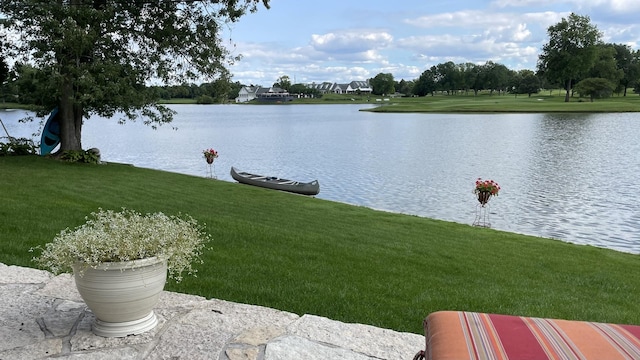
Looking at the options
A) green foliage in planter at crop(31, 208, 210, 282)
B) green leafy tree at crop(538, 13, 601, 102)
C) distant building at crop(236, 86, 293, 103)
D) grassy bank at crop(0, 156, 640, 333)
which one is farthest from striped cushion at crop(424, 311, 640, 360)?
distant building at crop(236, 86, 293, 103)

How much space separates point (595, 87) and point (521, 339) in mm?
94381

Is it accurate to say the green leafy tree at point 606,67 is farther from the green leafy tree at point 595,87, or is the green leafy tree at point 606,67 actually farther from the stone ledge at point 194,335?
the stone ledge at point 194,335

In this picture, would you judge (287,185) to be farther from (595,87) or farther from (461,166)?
(595,87)

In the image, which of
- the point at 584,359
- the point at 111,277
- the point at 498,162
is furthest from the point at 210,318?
the point at 498,162

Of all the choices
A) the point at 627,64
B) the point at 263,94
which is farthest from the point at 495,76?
the point at 263,94

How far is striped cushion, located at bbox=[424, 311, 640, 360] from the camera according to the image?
2.13 metres

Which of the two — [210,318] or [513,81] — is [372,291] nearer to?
[210,318]

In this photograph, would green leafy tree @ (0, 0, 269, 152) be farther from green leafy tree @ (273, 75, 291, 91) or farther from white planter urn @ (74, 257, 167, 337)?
green leafy tree @ (273, 75, 291, 91)

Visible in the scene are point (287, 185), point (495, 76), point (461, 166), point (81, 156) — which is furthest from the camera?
point (495, 76)

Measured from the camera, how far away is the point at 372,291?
5438mm

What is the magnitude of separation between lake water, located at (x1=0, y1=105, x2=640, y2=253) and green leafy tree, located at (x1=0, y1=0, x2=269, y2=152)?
734 cm

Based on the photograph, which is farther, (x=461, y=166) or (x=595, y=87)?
(x=595, y=87)

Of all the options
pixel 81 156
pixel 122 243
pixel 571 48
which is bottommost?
pixel 81 156

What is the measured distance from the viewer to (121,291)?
320 centimetres
